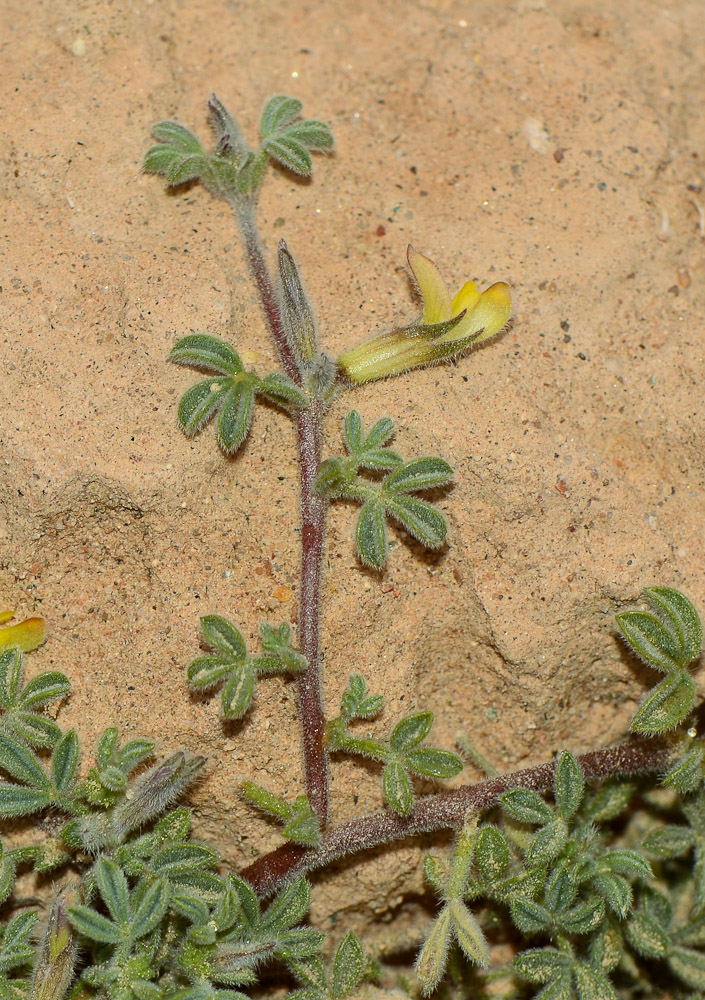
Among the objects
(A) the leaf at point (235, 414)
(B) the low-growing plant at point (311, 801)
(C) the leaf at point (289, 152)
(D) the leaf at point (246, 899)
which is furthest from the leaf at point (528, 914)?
(C) the leaf at point (289, 152)

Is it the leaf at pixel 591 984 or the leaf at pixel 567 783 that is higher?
the leaf at pixel 567 783

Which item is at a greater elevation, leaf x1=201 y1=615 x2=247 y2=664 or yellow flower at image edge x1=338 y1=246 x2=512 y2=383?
yellow flower at image edge x1=338 y1=246 x2=512 y2=383

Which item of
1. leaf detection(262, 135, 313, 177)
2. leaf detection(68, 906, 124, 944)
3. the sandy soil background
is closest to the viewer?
leaf detection(68, 906, 124, 944)

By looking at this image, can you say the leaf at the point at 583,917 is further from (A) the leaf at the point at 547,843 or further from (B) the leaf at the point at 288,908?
(B) the leaf at the point at 288,908

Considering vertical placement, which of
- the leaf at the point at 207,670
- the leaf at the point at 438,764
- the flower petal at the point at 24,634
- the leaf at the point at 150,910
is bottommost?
the leaf at the point at 150,910

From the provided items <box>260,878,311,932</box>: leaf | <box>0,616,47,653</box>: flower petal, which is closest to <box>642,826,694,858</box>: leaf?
<box>260,878,311,932</box>: leaf

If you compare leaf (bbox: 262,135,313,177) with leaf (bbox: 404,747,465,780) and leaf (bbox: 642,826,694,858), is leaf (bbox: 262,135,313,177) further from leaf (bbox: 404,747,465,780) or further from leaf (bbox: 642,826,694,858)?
leaf (bbox: 642,826,694,858)
